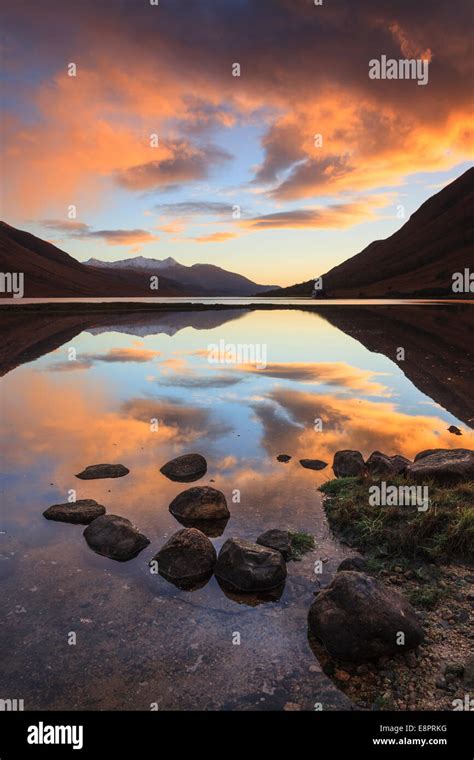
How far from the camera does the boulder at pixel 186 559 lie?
29.3 ft

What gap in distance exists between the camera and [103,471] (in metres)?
13.7

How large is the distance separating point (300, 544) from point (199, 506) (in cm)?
262

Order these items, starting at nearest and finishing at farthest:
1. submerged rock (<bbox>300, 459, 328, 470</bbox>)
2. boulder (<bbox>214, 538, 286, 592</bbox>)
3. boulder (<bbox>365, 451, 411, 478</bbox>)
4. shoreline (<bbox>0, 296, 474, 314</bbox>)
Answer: boulder (<bbox>214, 538, 286, 592</bbox>), boulder (<bbox>365, 451, 411, 478</bbox>), submerged rock (<bbox>300, 459, 328, 470</bbox>), shoreline (<bbox>0, 296, 474, 314</bbox>)

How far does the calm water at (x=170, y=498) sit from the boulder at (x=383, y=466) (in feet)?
4.06

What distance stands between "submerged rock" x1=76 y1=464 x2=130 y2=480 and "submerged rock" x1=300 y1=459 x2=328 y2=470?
5289 millimetres

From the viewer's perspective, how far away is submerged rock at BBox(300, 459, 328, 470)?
557 inches

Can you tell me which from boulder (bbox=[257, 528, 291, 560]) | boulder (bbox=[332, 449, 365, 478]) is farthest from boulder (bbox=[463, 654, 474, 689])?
boulder (bbox=[332, 449, 365, 478])

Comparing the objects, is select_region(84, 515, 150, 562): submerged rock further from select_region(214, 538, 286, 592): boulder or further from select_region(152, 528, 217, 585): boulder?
select_region(214, 538, 286, 592): boulder

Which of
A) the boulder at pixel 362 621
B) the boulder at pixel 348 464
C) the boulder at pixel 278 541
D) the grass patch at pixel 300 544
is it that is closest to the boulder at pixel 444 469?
the boulder at pixel 348 464
